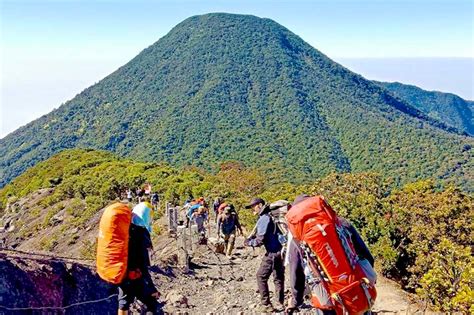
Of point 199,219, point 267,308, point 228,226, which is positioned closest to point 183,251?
point 228,226

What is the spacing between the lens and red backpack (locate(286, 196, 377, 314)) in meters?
4.46

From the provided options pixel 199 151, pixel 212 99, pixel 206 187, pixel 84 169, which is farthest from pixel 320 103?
pixel 206 187

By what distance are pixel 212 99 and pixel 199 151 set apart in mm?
30844

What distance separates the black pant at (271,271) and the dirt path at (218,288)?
0.53 m

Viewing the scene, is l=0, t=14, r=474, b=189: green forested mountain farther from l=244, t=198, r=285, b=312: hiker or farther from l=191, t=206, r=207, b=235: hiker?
l=244, t=198, r=285, b=312: hiker

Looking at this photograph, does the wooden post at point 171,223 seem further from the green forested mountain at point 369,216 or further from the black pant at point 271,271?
the black pant at point 271,271

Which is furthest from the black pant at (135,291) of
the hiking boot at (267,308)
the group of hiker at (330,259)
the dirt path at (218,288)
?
the dirt path at (218,288)

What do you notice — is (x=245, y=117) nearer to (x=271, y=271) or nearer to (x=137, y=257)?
(x=271, y=271)

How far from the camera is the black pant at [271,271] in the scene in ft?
24.3

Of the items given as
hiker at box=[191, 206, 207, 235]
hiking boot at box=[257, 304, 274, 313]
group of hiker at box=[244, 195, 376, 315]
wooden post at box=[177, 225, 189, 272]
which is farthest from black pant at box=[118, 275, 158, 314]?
hiker at box=[191, 206, 207, 235]

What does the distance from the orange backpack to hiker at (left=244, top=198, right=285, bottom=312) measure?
2291 millimetres

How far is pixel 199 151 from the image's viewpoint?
311 feet

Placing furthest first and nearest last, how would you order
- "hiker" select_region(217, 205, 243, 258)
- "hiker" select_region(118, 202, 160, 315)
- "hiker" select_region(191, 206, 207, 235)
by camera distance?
"hiker" select_region(191, 206, 207, 235) → "hiker" select_region(217, 205, 243, 258) → "hiker" select_region(118, 202, 160, 315)

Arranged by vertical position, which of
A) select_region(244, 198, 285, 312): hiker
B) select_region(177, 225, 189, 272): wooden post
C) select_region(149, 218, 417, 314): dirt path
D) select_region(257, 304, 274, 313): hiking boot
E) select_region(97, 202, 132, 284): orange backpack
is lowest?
select_region(149, 218, 417, 314): dirt path
